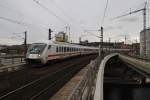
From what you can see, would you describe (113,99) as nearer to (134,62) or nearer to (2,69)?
(2,69)

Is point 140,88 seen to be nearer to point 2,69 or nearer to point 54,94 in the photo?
point 2,69

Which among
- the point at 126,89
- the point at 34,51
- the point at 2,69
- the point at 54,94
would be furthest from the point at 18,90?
the point at 126,89

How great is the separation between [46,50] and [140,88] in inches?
610

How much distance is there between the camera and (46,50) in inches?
1148

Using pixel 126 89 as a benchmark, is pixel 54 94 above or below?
above

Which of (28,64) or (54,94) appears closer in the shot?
(54,94)

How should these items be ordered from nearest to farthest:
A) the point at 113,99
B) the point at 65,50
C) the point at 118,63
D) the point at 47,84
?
the point at 47,84, the point at 113,99, the point at 65,50, the point at 118,63

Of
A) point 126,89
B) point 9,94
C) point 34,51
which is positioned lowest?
point 126,89

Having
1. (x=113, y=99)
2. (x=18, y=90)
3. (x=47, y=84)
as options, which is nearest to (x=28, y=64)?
(x=113, y=99)

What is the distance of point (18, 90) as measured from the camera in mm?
14305

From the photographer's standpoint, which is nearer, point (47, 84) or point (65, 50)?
point (47, 84)

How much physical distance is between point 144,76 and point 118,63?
39.0 meters

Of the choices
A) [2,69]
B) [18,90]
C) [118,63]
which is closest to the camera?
[18,90]

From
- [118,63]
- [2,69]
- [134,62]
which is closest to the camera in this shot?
[2,69]
